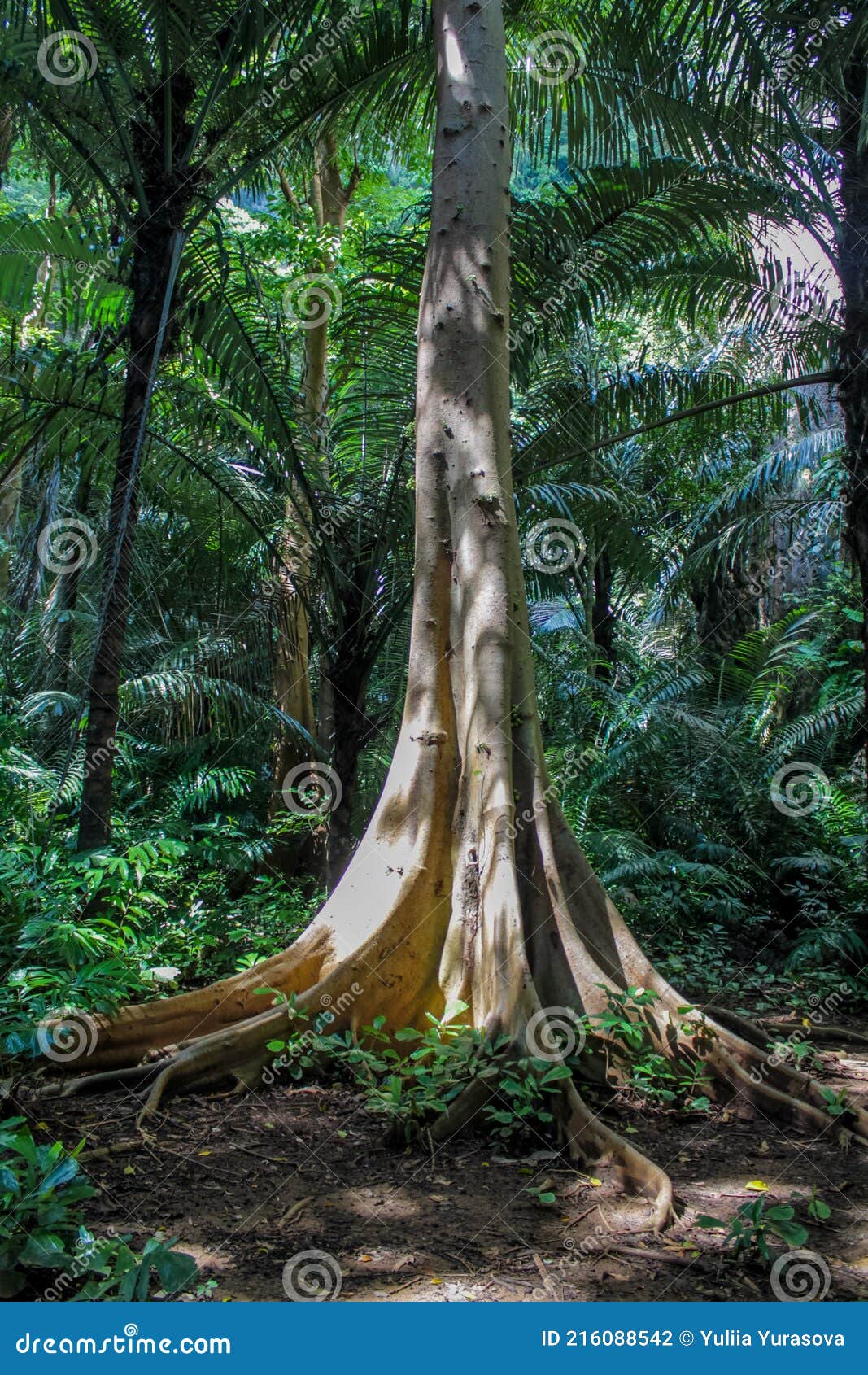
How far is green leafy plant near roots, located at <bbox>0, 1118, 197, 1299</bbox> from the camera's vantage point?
2156mm

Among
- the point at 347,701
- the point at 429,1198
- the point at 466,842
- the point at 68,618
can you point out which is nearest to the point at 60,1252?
the point at 429,1198

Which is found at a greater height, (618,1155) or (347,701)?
(347,701)

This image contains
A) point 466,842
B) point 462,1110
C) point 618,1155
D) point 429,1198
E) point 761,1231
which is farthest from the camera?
point 466,842

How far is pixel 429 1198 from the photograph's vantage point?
2.91 m

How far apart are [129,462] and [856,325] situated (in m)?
4.24

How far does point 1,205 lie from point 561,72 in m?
10.3

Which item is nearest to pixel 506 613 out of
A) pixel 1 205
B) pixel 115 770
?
pixel 115 770

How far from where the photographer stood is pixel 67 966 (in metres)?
4.12

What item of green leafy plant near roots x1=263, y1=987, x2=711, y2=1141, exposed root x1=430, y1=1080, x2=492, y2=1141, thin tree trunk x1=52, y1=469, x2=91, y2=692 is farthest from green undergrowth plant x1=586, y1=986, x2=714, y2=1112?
thin tree trunk x1=52, y1=469, x2=91, y2=692

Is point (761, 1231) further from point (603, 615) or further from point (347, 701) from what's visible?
point (603, 615)

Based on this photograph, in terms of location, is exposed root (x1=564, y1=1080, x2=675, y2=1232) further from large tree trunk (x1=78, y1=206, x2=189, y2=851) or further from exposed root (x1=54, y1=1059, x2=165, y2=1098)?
large tree trunk (x1=78, y1=206, x2=189, y2=851)

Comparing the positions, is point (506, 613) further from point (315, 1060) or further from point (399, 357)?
point (399, 357)

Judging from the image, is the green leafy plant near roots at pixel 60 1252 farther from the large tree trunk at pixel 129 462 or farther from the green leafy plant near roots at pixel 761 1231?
the large tree trunk at pixel 129 462

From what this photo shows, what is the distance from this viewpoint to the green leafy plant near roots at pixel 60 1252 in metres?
2.16
